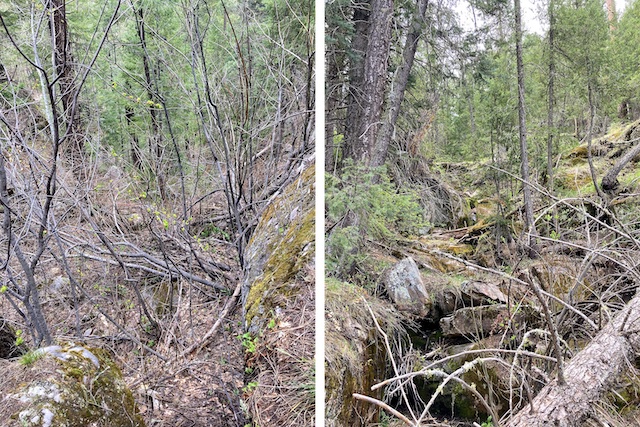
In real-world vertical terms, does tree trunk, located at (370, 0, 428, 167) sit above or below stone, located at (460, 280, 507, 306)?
above

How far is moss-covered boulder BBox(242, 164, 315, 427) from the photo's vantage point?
3.60ft

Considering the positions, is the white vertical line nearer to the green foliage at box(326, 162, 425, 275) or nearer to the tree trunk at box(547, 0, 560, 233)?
the green foliage at box(326, 162, 425, 275)

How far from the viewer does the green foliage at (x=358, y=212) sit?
141 cm

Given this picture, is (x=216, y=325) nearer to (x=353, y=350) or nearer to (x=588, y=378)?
(x=353, y=350)

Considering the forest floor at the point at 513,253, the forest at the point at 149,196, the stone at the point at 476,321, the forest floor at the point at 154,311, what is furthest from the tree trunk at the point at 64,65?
the stone at the point at 476,321

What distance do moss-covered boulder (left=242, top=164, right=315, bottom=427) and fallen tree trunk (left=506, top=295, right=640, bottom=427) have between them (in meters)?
0.58

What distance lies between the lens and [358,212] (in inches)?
57.1

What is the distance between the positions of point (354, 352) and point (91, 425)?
758 mm

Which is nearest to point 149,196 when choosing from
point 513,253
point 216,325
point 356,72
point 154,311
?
point 154,311

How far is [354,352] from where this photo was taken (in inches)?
54.2

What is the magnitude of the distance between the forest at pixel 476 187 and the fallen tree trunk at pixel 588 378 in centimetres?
1

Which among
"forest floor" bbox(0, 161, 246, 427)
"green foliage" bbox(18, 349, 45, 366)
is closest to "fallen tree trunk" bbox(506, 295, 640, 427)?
"forest floor" bbox(0, 161, 246, 427)

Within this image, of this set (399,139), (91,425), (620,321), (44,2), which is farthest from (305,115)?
(620,321)

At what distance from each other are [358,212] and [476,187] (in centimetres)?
52
